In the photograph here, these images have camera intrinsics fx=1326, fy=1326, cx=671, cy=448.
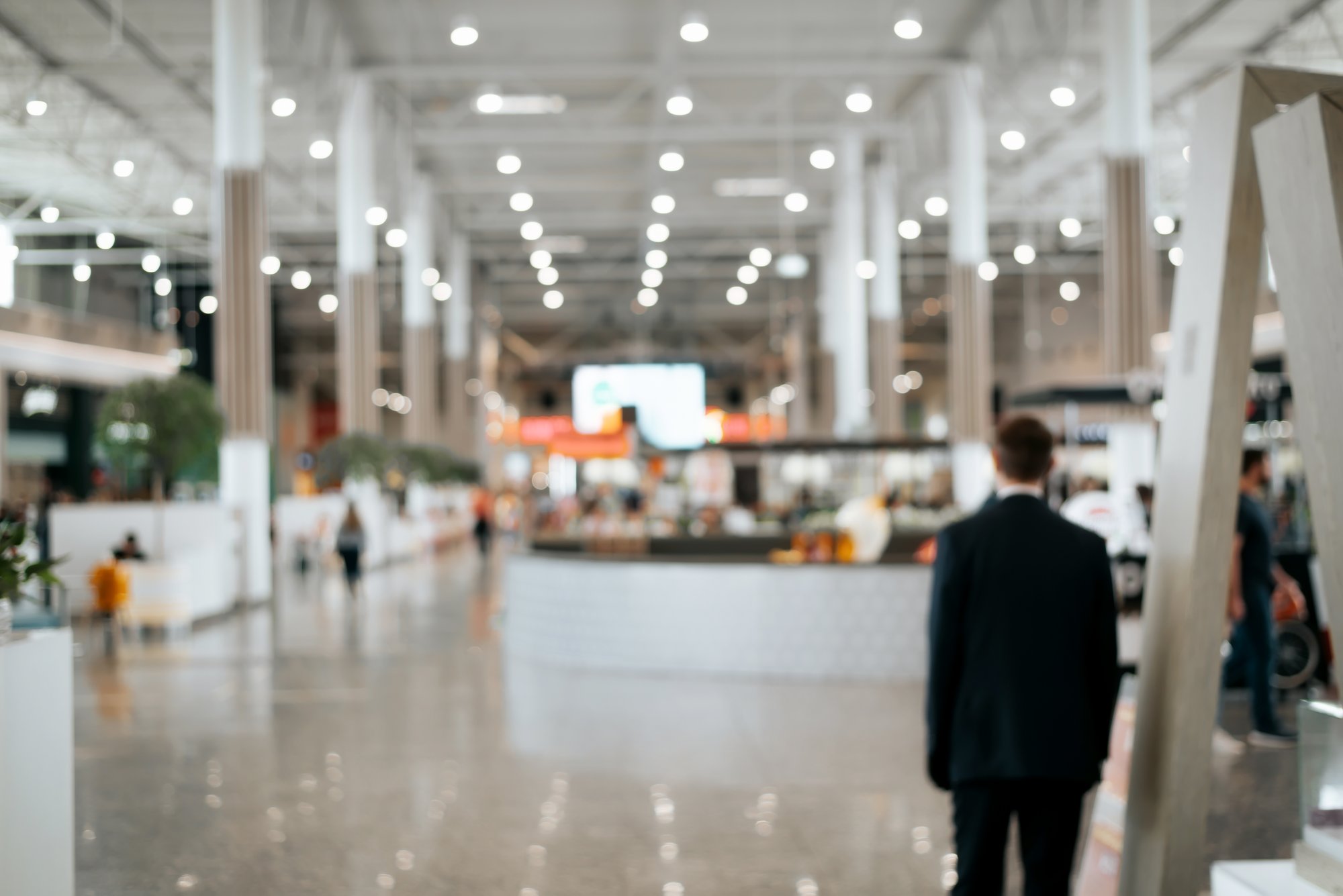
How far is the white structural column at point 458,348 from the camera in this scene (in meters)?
37.8

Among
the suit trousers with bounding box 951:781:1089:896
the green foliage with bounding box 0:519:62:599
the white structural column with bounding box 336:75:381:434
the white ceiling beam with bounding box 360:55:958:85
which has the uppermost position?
the white ceiling beam with bounding box 360:55:958:85

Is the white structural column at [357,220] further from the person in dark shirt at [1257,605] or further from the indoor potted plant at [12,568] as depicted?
the indoor potted plant at [12,568]

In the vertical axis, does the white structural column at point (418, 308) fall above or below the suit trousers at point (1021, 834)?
above

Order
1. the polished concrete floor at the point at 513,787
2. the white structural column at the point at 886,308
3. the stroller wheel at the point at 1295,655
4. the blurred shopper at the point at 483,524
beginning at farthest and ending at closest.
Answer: the blurred shopper at the point at 483,524
the white structural column at the point at 886,308
the stroller wheel at the point at 1295,655
the polished concrete floor at the point at 513,787

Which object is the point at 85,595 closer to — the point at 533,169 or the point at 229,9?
the point at 229,9

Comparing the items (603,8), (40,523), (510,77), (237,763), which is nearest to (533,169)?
(510,77)

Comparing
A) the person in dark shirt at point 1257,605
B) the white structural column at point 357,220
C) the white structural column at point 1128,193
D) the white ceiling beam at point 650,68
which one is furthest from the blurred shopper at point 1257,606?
the white structural column at point 357,220

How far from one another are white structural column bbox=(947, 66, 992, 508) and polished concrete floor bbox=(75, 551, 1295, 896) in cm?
1336

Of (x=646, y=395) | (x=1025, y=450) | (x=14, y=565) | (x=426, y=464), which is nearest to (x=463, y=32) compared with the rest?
(x=426, y=464)

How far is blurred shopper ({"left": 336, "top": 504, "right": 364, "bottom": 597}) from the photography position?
18.2 metres

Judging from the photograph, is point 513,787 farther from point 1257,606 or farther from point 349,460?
point 349,460

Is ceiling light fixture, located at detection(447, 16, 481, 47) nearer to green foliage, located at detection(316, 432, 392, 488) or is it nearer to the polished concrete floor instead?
green foliage, located at detection(316, 432, 392, 488)

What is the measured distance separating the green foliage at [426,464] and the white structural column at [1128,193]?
51.1ft

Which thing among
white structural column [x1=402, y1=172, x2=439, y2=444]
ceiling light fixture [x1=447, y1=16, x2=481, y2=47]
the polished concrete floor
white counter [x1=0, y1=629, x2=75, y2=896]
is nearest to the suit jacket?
the polished concrete floor
